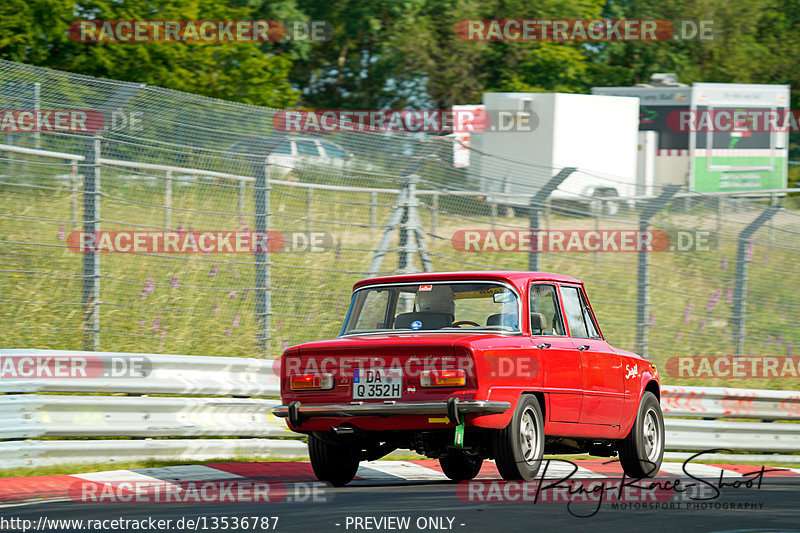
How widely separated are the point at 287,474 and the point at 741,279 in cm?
752

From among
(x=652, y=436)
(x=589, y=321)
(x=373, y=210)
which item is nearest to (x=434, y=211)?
(x=373, y=210)

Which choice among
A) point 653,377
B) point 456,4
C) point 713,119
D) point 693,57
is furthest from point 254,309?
point 693,57

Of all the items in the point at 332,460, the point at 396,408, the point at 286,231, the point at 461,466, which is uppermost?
the point at 286,231

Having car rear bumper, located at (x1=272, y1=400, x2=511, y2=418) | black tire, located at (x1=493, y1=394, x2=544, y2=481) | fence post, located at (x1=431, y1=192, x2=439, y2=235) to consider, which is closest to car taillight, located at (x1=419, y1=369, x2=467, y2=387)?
car rear bumper, located at (x1=272, y1=400, x2=511, y2=418)

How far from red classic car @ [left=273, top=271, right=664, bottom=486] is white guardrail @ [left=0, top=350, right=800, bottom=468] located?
56.3 inches

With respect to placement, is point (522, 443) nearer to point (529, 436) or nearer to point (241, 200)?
point (529, 436)

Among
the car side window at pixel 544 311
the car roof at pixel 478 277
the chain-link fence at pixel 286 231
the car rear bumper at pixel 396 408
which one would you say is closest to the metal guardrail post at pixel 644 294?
the chain-link fence at pixel 286 231

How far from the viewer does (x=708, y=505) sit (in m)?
8.04

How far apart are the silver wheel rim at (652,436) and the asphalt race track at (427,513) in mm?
1710

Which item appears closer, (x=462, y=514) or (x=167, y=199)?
(x=462, y=514)

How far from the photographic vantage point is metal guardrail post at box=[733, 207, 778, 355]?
15016mm

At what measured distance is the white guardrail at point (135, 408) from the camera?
357 inches

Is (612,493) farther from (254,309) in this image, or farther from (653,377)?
(254,309)

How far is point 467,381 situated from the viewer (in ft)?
26.9
